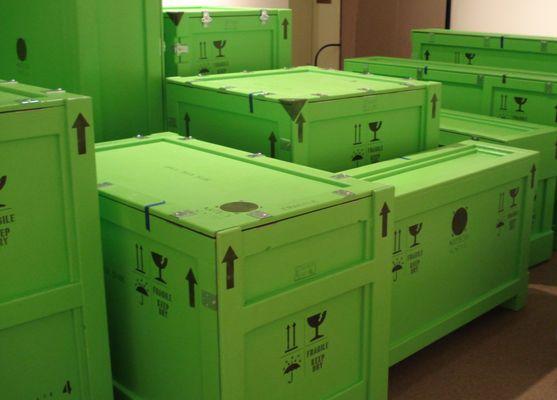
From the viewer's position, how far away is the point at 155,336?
6.08 feet

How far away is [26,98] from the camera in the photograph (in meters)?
1.71

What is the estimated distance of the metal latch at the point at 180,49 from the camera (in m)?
3.00

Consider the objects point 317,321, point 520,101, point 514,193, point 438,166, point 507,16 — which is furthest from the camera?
point 507,16

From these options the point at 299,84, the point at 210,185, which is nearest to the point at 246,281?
the point at 210,185

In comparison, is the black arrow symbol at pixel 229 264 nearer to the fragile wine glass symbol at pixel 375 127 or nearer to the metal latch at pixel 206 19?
the fragile wine glass symbol at pixel 375 127

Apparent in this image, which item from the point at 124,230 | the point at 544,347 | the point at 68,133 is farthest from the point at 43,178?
the point at 544,347

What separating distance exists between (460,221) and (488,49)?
2.03 metres

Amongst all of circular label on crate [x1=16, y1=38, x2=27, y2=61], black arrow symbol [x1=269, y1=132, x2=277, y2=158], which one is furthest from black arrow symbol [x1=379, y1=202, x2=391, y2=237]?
circular label on crate [x1=16, y1=38, x2=27, y2=61]

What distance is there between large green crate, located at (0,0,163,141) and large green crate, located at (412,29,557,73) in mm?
2122

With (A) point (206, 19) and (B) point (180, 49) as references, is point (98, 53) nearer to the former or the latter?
(B) point (180, 49)

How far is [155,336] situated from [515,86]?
236 cm

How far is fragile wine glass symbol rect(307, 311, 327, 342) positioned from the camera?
186cm

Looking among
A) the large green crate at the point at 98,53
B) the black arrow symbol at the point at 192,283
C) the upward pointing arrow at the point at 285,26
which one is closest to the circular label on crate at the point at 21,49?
the large green crate at the point at 98,53

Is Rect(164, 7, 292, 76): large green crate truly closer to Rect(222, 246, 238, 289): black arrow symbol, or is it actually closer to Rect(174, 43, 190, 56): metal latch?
Rect(174, 43, 190, 56): metal latch
